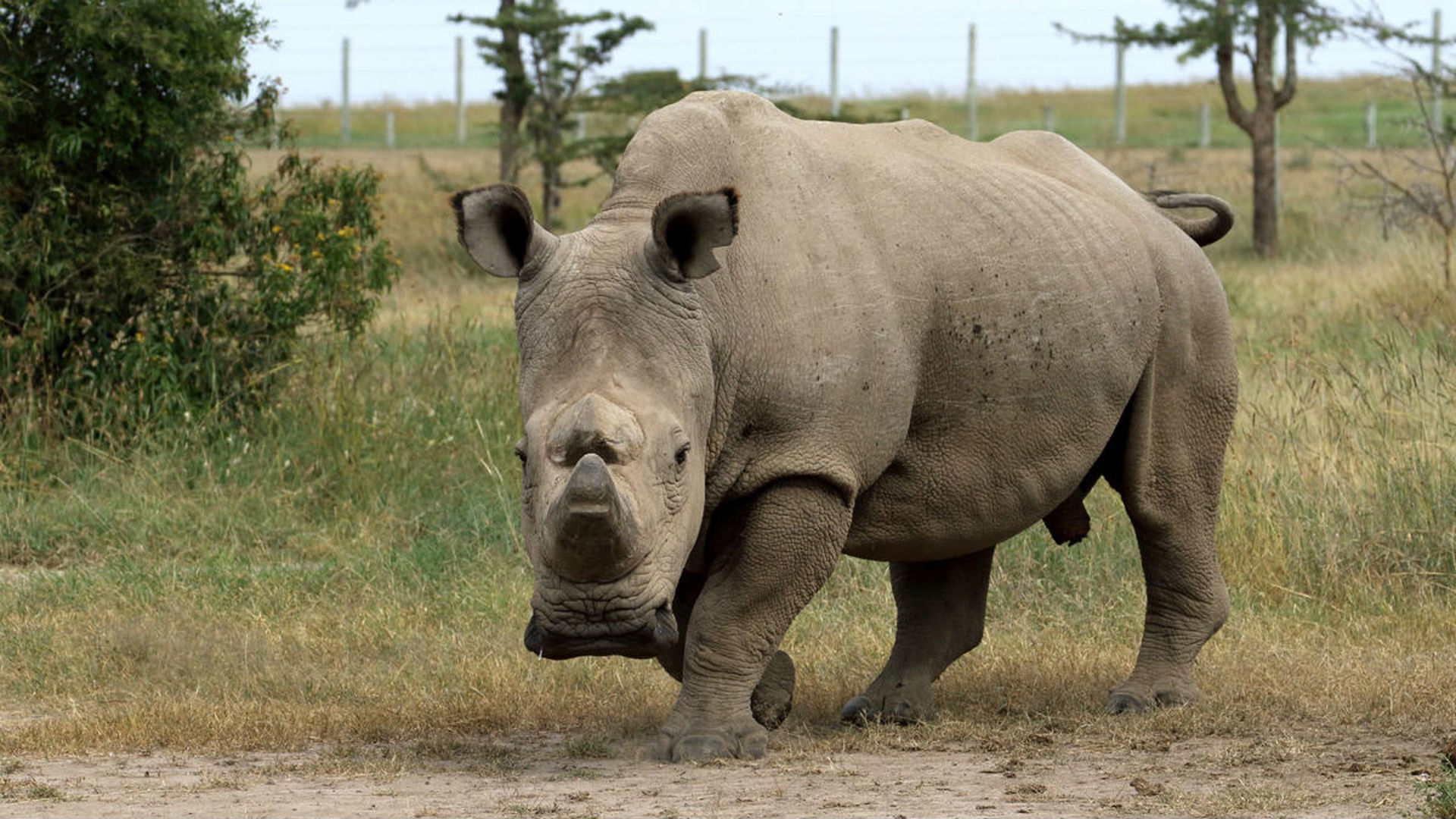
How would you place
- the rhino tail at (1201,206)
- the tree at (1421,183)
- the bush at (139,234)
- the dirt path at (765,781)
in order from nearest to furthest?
the dirt path at (765,781), the rhino tail at (1201,206), the bush at (139,234), the tree at (1421,183)

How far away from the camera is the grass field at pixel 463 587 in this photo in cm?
643

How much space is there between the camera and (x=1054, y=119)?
39844mm

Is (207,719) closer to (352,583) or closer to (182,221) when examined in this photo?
(352,583)

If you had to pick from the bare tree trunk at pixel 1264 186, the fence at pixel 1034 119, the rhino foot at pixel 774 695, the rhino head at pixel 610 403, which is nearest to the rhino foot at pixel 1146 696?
the rhino foot at pixel 774 695

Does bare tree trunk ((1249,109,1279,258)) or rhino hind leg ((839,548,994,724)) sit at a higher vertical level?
bare tree trunk ((1249,109,1279,258))

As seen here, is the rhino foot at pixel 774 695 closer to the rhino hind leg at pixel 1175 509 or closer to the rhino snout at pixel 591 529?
the rhino hind leg at pixel 1175 509

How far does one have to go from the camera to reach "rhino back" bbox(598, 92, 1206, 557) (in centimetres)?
553

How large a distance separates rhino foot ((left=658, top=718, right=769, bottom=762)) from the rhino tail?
2621mm

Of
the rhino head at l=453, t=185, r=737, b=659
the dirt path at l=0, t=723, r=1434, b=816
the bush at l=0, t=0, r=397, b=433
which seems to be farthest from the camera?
the bush at l=0, t=0, r=397, b=433

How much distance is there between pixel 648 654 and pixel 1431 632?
3.61 m

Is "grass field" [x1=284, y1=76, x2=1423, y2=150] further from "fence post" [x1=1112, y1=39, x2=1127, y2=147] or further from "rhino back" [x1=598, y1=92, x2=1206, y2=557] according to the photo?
"rhino back" [x1=598, y1=92, x2=1206, y2=557]

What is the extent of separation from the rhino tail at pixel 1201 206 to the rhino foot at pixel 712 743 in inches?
103

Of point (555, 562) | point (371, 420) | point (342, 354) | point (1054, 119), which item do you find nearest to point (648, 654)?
point (555, 562)

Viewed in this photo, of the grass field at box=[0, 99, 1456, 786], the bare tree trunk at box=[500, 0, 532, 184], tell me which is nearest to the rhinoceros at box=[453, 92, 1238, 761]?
the grass field at box=[0, 99, 1456, 786]
